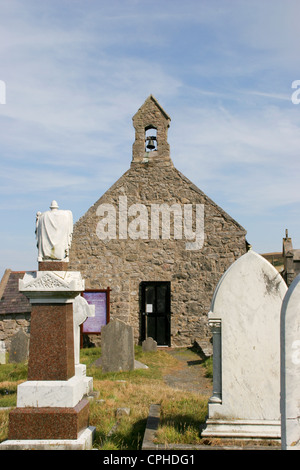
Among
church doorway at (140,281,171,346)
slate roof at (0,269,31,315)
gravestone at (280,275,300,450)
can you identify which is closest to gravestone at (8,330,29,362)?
slate roof at (0,269,31,315)

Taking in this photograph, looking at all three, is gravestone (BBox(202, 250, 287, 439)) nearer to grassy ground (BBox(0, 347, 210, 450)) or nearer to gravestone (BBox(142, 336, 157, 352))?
grassy ground (BBox(0, 347, 210, 450))

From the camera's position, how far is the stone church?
14219 mm

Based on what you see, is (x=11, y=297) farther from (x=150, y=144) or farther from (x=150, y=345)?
(x=150, y=144)

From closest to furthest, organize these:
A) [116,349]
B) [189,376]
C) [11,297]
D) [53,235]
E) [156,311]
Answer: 1. [53,235]
2. [116,349]
3. [189,376]
4. [156,311]
5. [11,297]

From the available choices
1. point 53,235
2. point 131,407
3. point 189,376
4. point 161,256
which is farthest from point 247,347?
point 161,256

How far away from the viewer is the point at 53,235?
5406 mm

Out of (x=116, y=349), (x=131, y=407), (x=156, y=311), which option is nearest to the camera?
(x=131, y=407)

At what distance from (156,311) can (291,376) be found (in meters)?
11.3

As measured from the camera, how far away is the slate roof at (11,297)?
14.7 meters

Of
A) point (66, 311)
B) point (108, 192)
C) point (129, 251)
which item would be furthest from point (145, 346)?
point (66, 311)

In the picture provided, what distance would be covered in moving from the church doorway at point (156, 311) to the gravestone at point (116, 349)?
162 inches

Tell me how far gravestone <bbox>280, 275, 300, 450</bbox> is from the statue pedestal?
242 cm
